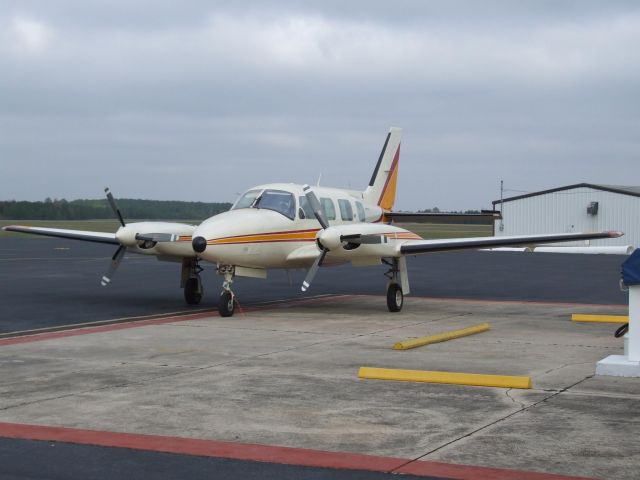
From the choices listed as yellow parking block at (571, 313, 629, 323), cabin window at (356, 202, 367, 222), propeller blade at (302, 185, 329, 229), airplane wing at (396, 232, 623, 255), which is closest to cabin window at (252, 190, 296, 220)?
propeller blade at (302, 185, 329, 229)

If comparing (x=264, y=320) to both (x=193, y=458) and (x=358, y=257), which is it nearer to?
(x=358, y=257)

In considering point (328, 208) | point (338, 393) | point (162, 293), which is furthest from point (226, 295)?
point (338, 393)

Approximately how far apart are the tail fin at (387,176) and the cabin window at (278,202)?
18.0ft

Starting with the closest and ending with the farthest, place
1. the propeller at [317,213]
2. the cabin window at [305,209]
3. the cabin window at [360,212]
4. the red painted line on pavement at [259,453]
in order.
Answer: the red painted line on pavement at [259,453] → the propeller at [317,213] → the cabin window at [305,209] → the cabin window at [360,212]

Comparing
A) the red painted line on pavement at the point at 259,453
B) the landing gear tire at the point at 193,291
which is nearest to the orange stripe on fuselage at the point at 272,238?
the landing gear tire at the point at 193,291

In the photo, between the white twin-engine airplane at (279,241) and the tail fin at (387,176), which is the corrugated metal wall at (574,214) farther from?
the white twin-engine airplane at (279,241)

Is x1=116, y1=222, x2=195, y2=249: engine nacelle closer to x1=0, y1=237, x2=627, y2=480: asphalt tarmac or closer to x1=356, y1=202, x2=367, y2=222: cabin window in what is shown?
x1=0, y1=237, x2=627, y2=480: asphalt tarmac

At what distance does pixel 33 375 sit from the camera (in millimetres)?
11172

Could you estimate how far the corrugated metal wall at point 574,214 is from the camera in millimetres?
62281

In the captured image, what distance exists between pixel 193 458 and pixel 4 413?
2.75 metres

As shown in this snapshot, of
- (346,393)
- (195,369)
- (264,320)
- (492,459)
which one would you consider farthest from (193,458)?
(264,320)

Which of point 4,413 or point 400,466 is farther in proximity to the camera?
point 4,413

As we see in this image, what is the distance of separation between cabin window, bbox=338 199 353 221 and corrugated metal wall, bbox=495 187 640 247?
41078 millimetres

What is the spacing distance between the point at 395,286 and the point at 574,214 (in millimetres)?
47684
